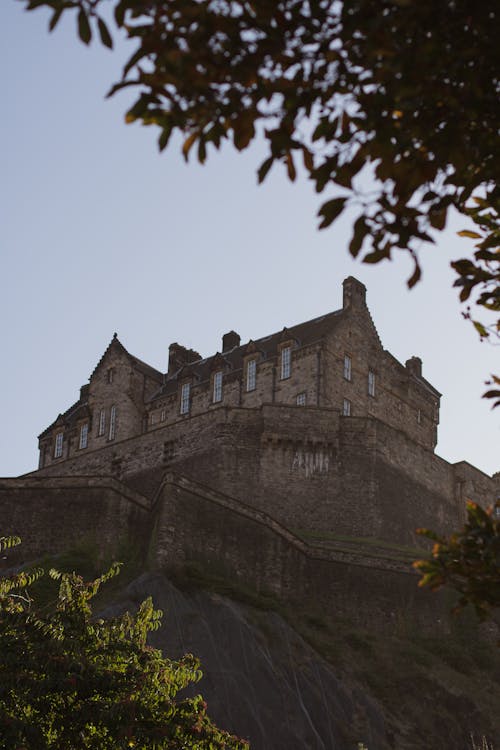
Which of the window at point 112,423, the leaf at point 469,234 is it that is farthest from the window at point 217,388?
the leaf at point 469,234

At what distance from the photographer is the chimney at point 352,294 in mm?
63938

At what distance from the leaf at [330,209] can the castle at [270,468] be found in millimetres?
36944

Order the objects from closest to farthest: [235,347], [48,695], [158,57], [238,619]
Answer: [158,57]
[48,695]
[238,619]
[235,347]

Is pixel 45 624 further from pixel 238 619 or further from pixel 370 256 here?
pixel 238 619

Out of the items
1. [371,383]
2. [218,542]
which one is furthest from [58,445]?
[218,542]

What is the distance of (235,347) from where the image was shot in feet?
226

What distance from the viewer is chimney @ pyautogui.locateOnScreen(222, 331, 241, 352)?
70500 millimetres

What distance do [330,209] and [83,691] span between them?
12.4 metres

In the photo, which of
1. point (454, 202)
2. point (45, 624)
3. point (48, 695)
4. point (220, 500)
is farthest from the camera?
point (220, 500)

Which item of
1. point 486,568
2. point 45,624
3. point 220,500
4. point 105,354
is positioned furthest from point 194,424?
point 486,568

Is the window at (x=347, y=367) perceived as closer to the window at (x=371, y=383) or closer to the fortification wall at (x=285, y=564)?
the window at (x=371, y=383)

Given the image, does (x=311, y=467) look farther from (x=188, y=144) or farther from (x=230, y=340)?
(x=188, y=144)

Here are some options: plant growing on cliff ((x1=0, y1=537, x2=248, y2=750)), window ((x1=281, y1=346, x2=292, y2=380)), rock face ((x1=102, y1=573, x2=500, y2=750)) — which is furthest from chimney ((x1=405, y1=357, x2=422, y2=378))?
plant growing on cliff ((x1=0, y1=537, x2=248, y2=750))

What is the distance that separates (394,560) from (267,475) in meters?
8.22
